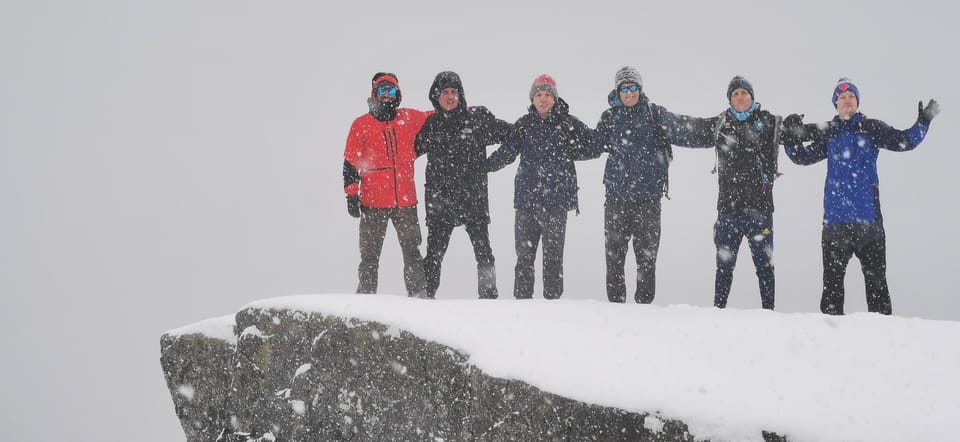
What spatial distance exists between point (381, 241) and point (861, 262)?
205 inches

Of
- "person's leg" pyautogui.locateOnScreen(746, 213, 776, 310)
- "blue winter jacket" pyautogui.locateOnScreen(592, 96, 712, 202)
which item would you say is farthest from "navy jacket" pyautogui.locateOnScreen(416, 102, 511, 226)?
"person's leg" pyautogui.locateOnScreen(746, 213, 776, 310)

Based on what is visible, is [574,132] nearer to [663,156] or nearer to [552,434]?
[663,156]

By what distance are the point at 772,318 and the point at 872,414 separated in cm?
182

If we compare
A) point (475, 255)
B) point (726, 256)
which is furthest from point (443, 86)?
point (726, 256)

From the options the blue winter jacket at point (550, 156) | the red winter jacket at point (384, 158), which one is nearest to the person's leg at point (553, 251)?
the blue winter jacket at point (550, 156)

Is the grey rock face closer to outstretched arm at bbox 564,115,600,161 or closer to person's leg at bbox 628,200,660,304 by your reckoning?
person's leg at bbox 628,200,660,304

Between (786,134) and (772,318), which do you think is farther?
(786,134)

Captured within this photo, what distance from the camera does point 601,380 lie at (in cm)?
381

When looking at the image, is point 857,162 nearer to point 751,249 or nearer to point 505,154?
point 751,249

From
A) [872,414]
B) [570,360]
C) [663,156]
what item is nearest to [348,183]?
[663,156]

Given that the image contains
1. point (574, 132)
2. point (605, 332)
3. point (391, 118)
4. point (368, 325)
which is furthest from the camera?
point (391, 118)

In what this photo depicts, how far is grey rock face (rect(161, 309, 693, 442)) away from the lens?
3850mm

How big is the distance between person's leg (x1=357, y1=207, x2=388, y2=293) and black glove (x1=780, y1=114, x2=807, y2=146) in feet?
14.9

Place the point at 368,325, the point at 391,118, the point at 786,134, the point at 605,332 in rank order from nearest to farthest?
the point at 605,332, the point at 368,325, the point at 786,134, the point at 391,118
